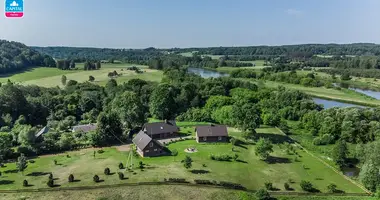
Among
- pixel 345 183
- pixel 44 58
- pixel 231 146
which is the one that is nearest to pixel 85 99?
pixel 231 146

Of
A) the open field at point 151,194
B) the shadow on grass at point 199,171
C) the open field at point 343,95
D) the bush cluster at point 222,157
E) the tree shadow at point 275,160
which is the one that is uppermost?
the open field at point 343,95

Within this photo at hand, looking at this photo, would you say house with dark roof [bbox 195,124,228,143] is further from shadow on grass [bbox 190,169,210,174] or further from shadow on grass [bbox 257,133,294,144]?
shadow on grass [bbox 190,169,210,174]

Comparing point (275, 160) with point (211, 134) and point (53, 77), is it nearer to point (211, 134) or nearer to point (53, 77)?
point (211, 134)

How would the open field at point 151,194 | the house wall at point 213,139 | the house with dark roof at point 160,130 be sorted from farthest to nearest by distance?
the house with dark roof at point 160,130, the house wall at point 213,139, the open field at point 151,194

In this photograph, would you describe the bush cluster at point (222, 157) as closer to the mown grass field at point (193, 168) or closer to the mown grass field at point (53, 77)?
the mown grass field at point (193, 168)

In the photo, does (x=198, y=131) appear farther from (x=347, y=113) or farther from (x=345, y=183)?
(x=347, y=113)

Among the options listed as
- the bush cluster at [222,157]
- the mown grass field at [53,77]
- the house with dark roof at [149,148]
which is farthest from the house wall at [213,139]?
the mown grass field at [53,77]

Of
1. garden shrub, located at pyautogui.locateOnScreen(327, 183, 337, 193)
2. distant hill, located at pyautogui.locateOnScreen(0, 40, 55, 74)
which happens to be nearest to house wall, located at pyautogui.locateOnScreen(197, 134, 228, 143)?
garden shrub, located at pyautogui.locateOnScreen(327, 183, 337, 193)
